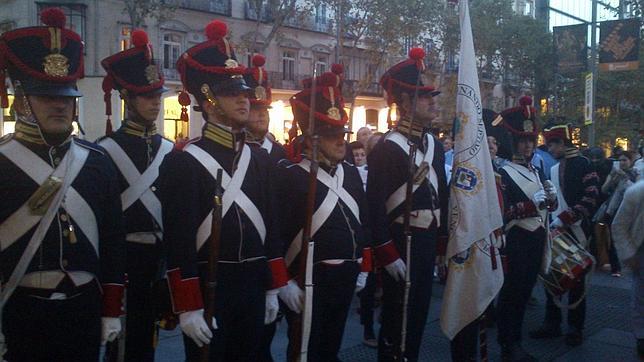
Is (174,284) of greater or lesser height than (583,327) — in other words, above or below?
above

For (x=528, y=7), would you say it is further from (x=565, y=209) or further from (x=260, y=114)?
(x=260, y=114)

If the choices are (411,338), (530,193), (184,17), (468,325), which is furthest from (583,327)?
(184,17)

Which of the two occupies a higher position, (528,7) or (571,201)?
(528,7)

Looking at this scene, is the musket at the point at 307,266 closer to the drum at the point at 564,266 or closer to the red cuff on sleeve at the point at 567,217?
the drum at the point at 564,266

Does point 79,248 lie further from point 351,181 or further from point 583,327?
point 583,327

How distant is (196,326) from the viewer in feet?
11.3

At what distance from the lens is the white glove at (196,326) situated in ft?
11.3

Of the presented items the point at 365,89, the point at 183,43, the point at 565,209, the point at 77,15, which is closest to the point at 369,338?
the point at 565,209

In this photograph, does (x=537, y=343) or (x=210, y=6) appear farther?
(x=210, y=6)

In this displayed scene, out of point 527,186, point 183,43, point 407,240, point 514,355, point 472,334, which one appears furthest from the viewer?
point 183,43

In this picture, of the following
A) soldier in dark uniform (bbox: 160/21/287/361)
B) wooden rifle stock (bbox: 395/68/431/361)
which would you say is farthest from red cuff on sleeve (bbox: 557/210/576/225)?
soldier in dark uniform (bbox: 160/21/287/361)

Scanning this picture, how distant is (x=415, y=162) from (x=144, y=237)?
2093 millimetres

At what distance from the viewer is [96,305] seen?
3410 mm

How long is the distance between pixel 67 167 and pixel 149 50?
5.79 ft
